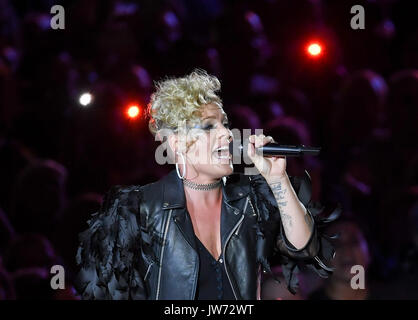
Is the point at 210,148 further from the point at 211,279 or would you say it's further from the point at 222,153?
the point at 211,279

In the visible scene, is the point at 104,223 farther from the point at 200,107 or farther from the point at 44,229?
the point at 44,229

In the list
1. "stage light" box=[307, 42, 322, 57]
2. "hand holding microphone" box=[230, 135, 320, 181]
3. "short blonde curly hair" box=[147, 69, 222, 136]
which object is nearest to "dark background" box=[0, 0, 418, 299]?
"stage light" box=[307, 42, 322, 57]

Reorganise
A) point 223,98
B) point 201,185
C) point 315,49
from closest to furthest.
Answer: point 201,185 < point 315,49 < point 223,98

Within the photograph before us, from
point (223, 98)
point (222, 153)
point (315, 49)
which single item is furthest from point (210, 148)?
point (223, 98)

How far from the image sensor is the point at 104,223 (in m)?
1.94

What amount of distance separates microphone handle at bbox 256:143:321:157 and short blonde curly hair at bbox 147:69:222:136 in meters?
0.30

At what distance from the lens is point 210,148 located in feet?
6.43

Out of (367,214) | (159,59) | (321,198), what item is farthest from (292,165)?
(159,59)

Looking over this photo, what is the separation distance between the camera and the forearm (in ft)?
6.21

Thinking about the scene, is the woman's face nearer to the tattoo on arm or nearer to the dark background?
the tattoo on arm

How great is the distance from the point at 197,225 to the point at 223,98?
Answer: 2.50 meters

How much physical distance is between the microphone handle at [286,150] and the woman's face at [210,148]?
0.55 ft

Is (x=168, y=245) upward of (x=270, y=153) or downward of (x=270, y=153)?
downward

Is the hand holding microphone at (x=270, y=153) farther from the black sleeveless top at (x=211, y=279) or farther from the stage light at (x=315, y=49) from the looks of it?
the stage light at (x=315, y=49)
